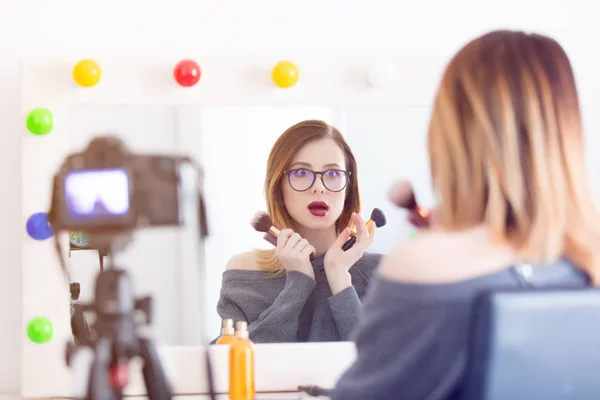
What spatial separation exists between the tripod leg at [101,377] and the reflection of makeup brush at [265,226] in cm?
55

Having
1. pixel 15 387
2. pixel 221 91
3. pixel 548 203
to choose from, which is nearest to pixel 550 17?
pixel 221 91

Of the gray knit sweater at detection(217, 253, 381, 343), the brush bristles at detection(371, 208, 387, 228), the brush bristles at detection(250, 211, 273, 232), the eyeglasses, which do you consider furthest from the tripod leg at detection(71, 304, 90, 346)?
the brush bristles at detection(371, 208, 387, 228)

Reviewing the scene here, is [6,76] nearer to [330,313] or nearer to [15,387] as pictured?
[15,387]

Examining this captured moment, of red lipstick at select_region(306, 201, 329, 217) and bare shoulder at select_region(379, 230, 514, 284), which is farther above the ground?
bare shoulder at select_region(379, 230, 514, 284)

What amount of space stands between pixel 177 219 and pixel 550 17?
1.00 metres

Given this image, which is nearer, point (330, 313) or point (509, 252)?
point (509, 252)

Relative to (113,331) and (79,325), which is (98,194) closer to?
(113,331)

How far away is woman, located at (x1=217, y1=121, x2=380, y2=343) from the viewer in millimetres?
1361

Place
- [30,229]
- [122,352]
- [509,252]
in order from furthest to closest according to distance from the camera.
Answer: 1. [30,229]
2. [122,352]
3. [509,252]

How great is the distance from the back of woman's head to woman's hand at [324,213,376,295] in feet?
1.91

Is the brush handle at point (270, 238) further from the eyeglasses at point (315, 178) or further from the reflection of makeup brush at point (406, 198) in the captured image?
the reflection of makeup brush at point (406, 198)

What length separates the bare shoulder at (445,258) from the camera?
2.31 ft

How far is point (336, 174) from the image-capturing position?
138 centimetres

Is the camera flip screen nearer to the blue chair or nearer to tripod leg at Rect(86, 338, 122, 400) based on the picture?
tripod leg at Rect(86, 338, 122, 400)
